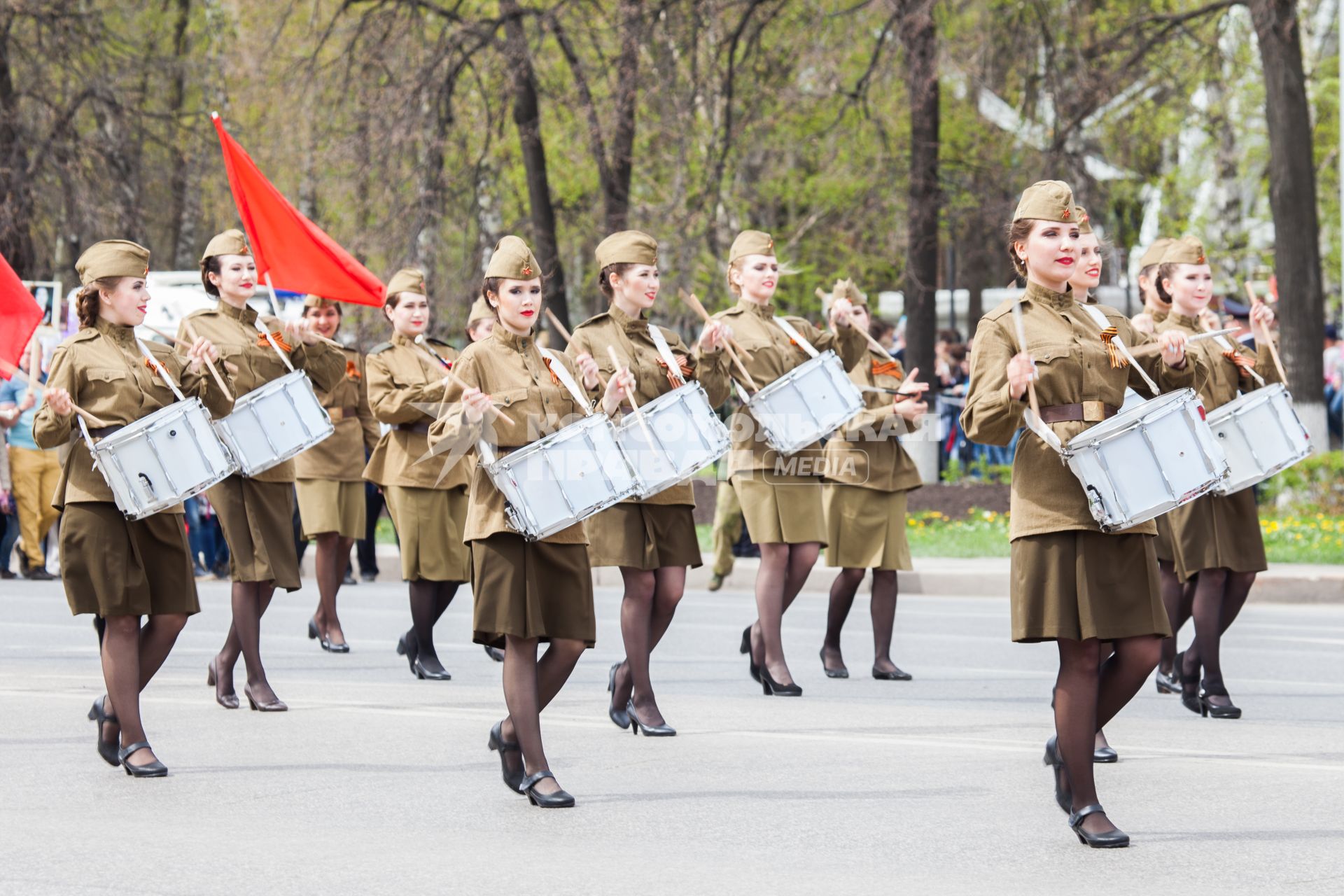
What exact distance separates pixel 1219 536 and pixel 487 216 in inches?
948

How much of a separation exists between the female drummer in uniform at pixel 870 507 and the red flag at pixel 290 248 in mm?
2512

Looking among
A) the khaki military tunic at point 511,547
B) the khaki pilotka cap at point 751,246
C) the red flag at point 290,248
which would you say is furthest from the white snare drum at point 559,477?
the red flag at point 290,248

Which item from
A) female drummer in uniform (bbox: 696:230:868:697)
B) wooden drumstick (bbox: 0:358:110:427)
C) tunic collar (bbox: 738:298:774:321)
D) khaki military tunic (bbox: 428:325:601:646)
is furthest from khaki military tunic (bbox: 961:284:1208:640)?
tunic collar (bbox: 738:298:774:321)

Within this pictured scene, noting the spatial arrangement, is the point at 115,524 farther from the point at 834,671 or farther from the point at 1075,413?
the point at 834,671

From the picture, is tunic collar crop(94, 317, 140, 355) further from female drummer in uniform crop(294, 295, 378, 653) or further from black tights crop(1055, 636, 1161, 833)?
black tights crop(1055, 636, 1161, 833)

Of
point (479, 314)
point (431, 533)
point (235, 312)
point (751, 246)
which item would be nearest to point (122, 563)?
point (235, 312)

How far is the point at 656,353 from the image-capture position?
8.98 m

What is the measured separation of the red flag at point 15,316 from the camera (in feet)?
28.3

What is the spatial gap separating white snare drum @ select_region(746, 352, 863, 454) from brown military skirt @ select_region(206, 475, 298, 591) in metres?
2.25

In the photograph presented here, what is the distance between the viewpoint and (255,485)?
948 cm

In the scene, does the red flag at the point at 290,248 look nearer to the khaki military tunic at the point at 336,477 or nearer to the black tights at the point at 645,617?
the khaki military tunic at the point at 336,477

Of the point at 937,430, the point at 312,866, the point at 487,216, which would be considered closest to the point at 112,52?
the point at 487,216

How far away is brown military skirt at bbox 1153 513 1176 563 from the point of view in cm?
938

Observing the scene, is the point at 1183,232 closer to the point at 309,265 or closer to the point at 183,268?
the point at 183,268
